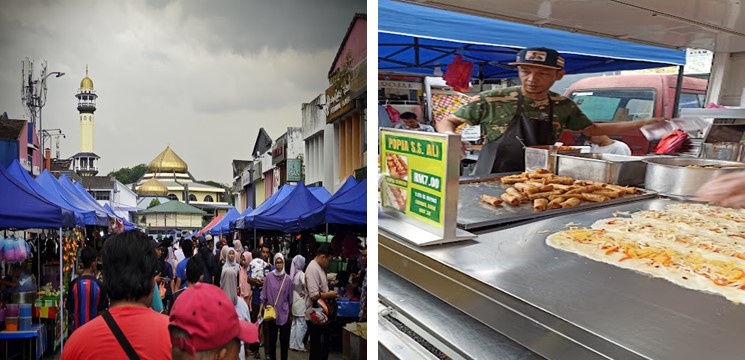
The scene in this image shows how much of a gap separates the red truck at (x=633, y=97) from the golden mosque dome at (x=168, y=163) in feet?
3.63

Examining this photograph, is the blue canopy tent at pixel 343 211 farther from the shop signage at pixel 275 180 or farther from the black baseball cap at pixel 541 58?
the black baseball cap at pixel 541 58

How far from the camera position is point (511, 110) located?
1295mm

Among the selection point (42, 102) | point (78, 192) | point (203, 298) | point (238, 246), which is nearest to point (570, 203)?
point (203, 298)

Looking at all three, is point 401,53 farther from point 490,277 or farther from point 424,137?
point 490,277

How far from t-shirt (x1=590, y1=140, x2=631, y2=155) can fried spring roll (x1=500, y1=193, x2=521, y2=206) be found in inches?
8.1

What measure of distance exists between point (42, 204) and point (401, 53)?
1059mm

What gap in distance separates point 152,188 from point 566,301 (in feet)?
4.01

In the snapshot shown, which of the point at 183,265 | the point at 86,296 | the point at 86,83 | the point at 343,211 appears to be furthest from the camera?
the point at 343,211

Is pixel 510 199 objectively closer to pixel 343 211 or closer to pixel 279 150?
pixel 343 211

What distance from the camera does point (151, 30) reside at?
173cm

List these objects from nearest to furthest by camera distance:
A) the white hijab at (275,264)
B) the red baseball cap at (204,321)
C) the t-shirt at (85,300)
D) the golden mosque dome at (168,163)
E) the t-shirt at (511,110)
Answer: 1. the red baseball cap at (204,321)
2. the t-shirt at (511,110)
3. the t-shirt at (85,300)
4. the golden mosque dome at (168,163)
5. the white hijab at (275,264)

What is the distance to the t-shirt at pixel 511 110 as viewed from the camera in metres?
1.27

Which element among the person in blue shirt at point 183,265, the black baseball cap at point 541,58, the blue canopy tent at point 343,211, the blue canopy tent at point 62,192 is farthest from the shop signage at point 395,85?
the blue canopy tent at point 62,192

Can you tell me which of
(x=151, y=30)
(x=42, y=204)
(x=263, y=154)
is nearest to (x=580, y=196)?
(x=263, y=154)
